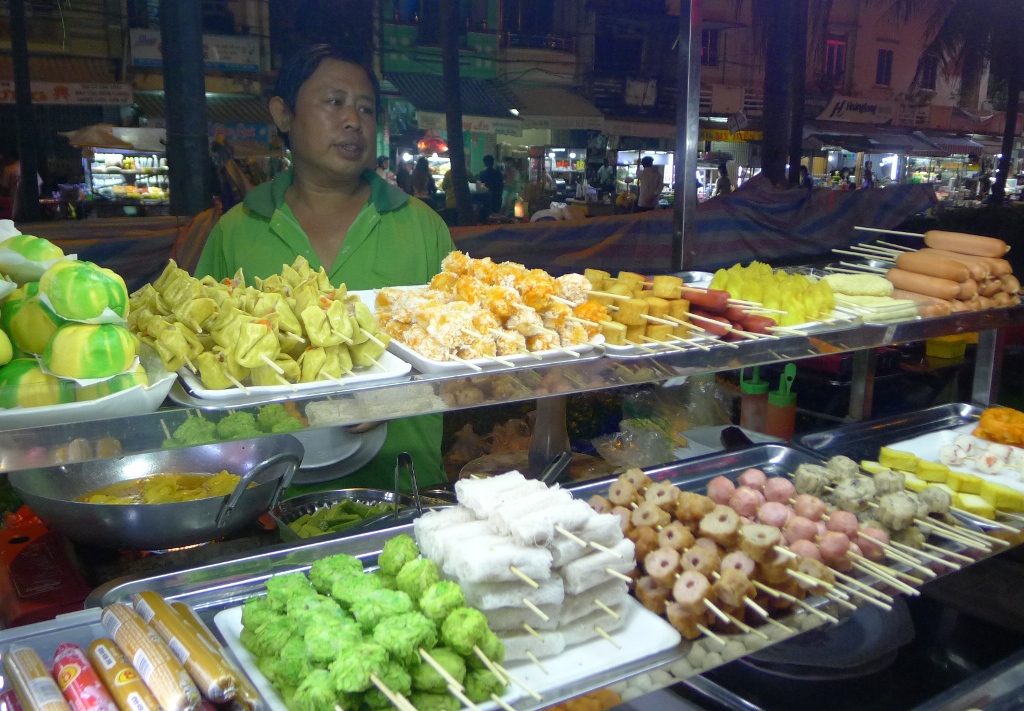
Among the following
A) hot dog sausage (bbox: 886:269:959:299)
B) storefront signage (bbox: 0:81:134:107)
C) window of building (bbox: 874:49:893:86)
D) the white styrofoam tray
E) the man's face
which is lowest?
the white styrofoam tray

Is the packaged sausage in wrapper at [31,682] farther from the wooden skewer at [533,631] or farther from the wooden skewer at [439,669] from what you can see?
the wooden skewer at [533,631]

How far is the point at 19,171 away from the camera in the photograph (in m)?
7.49

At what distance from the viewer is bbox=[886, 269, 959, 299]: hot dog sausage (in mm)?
3041

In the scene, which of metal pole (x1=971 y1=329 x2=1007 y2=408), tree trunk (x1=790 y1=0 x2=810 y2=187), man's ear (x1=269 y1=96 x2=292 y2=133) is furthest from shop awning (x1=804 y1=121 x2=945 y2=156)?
man's ear (x1=269 y1=96 x2=292 y2=133)

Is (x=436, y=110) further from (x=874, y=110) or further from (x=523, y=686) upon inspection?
(x=874, y=110)

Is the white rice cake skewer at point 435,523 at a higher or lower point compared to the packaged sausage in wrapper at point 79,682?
higher

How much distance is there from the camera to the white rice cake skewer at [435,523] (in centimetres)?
192

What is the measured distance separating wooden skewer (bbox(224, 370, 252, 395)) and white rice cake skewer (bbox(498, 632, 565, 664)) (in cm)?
80

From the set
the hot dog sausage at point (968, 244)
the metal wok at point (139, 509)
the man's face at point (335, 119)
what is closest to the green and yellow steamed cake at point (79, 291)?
the metal wok at point (139, 509)

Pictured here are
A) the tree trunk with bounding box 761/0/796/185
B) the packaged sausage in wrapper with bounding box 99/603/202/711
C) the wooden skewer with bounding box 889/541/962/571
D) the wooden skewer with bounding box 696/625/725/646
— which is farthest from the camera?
the tree trunk with bounding box 761/0/796/185

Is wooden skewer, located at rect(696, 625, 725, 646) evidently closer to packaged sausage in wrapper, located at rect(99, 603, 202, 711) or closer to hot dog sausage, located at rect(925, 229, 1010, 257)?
packaged sausage in wrapper, located at rect(99, 603, 202, 711)

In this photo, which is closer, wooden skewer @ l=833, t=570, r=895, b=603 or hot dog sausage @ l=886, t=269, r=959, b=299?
wooden skewer @ l=833, t=570, r=895, b=603

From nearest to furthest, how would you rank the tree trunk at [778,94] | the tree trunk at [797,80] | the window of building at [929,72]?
the tree trunk at [778,94] → the tree trunk at [797,80] → the window of building at [929,72]

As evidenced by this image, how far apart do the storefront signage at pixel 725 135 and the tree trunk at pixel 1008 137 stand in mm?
3727
